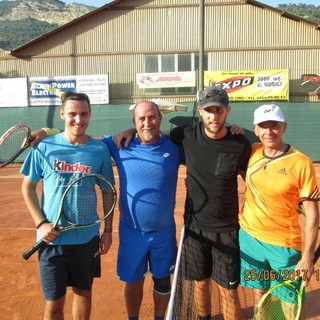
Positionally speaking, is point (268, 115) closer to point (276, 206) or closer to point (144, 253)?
point (276, 206)

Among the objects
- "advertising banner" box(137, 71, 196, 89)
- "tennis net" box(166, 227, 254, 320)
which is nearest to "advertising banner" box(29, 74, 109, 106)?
"advertising banner" box(137, 71, 196, 89)

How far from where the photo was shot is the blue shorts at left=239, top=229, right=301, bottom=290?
2.94 m

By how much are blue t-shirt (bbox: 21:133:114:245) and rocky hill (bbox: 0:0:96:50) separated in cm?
12217

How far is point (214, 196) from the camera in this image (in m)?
3.22

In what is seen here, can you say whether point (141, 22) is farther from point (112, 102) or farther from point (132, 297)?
point (132, 297)

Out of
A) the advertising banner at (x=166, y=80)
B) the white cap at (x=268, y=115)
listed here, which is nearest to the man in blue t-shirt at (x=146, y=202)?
the white cap at (x=268, y=115)

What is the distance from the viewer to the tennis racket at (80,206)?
295cm

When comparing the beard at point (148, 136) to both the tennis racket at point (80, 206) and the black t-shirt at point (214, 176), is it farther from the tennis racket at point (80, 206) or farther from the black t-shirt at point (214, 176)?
the tennis racket at point (80, 206)

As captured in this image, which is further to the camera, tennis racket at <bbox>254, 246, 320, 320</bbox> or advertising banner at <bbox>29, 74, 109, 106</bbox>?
advertising banner at <bbox>29, 74, 109, 106</bbox>

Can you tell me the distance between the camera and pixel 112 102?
19203mm

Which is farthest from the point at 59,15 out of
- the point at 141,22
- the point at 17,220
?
the point at 17,220

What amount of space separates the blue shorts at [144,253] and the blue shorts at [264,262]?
617mm

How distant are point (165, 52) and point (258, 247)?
16.9 metres
